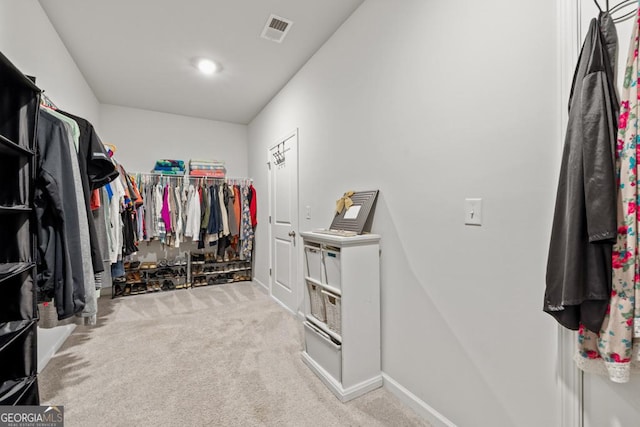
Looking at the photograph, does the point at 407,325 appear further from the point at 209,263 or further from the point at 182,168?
the point at 182,168

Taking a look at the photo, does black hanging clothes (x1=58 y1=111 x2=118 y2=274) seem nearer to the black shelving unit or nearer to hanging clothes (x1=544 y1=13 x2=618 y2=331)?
the black shelving unit

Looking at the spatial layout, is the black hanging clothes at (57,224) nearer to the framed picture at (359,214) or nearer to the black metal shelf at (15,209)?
the black metal shelf at (15,209)

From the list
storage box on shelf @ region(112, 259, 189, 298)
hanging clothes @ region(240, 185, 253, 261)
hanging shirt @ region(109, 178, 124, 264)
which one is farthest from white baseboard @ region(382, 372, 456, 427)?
storage box on shelf @ region(112, 259, 189, 298)

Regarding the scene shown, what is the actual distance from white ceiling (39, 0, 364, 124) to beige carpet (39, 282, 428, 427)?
8.80 ft

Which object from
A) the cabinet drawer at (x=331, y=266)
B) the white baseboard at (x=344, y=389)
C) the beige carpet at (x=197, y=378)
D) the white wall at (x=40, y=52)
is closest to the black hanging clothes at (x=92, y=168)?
the white wall at (x=40, y=52)

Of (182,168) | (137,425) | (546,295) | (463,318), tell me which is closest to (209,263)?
(182,168)

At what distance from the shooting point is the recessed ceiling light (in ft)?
9.20

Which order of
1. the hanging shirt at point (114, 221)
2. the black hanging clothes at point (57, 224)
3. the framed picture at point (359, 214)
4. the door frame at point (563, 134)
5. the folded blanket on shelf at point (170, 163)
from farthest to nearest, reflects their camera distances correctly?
the folded blanket on shelf at point (170, 163) → the hanging shirt at point (114, 221) → the framed picture at point (359, 214) → the black hanging clothes at point (57, 224) → the door frame at point (563, 134)

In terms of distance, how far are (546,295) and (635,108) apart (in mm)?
635

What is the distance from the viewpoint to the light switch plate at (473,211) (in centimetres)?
129

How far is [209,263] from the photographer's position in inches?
171

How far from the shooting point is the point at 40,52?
2.06 m

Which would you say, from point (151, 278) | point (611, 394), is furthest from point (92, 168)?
point (151, 278)

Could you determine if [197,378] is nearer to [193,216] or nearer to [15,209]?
[15,209]
